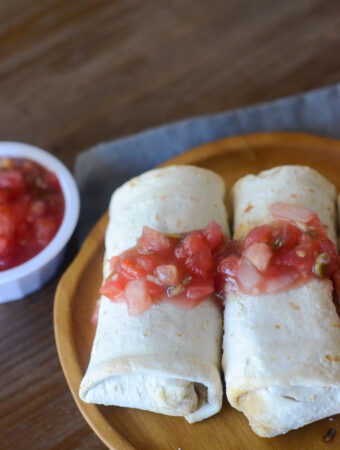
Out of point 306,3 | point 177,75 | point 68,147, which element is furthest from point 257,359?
point 306,3

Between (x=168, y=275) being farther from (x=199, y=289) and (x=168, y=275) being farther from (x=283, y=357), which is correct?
(x=283, y=357)

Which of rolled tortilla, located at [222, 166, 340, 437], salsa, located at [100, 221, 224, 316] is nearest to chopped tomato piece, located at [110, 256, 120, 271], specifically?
salsa, located at [100, 221, 224, 316]

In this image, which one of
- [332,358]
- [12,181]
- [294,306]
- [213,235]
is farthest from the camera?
[12,181]

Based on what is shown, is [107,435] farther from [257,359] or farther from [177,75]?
[177,75]

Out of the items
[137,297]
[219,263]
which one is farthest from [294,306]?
[137,297]

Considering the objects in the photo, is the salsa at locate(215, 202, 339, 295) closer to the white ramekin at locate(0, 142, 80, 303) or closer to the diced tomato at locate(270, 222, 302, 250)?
the diced tomato at locate(270, 222, 302, 250)
